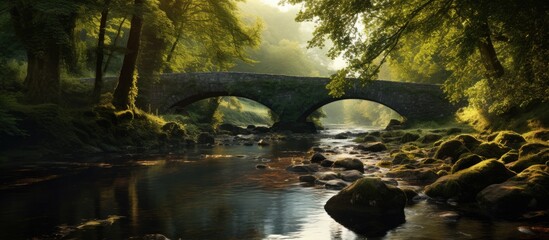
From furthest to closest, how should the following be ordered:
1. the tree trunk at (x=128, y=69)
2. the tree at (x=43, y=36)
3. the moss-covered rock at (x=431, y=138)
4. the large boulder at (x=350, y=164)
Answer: the moss-covered rock at (x=431, y=138), the tree trunk at (x=128, y=69), the tree at (x=43, y=36), the large boulder at (x=350, y=164)

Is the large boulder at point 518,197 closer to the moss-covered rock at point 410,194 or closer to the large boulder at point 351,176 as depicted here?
the moss-covered rock at point 410,194

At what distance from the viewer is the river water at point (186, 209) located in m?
8.15

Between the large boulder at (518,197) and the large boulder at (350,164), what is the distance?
5.54 m

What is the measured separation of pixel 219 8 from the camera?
29.1m

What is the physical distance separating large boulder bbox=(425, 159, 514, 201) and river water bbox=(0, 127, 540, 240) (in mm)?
576

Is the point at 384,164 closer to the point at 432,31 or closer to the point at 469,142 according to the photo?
the point at 469,142

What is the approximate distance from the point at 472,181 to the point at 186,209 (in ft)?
19.4

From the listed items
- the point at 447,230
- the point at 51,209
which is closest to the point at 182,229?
the point at 51,209

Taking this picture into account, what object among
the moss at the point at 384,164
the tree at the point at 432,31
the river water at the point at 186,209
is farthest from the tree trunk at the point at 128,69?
the moss at the point at 384,164

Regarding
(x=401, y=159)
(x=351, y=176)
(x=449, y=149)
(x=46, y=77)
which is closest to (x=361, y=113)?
(x=46, y=77)

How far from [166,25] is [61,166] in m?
8.21

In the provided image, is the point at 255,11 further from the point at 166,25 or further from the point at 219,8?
the point at 166,25

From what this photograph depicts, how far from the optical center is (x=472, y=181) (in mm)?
10523

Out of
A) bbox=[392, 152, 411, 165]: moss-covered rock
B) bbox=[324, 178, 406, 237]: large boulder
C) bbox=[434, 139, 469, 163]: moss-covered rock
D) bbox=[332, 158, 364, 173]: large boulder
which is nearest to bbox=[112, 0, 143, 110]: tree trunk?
bbox=[332, 158, 364, 173]: large boulder
